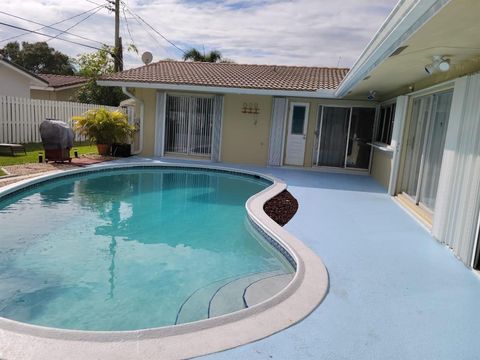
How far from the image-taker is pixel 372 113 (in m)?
14.3

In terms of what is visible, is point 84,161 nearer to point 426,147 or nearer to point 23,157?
point 23,157

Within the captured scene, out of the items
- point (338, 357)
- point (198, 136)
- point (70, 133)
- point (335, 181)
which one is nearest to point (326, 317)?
point (338, 357)

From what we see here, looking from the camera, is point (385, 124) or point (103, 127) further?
point (103, 127)


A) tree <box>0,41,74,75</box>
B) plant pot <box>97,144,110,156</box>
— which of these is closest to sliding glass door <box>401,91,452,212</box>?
plant pot <box>97,144,110,156</box>

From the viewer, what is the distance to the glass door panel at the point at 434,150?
7.17m

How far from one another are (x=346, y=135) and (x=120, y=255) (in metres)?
11.2

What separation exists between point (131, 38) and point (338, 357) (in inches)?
1276

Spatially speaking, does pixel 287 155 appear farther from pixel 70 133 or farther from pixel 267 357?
pixel 267 357

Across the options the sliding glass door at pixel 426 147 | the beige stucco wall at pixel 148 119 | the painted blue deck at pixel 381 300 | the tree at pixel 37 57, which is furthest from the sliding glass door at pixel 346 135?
the tree at pixel 37 57

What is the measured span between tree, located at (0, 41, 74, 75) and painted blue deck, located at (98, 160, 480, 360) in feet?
180

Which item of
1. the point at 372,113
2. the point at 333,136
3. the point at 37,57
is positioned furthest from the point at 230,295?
the point at 37,57

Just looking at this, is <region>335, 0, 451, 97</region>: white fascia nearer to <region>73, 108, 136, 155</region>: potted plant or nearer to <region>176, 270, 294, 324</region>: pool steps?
<region>176, 270, 294, 324</region>: pool steps

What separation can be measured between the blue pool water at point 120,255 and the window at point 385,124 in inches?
215

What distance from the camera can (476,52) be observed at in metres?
5.37
